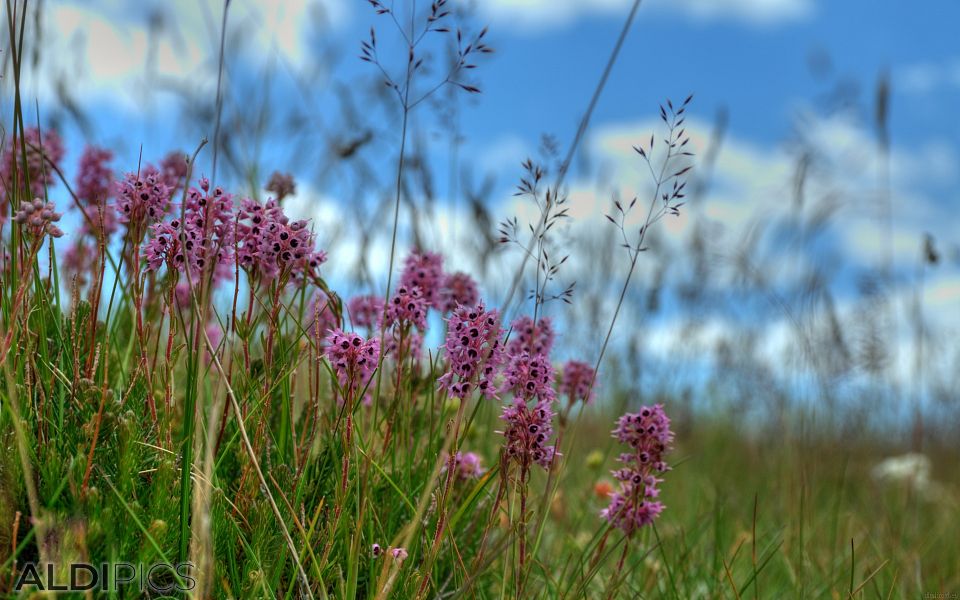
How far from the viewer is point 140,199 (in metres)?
1.91

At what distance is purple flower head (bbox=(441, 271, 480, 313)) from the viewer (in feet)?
8.13

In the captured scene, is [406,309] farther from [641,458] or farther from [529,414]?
[641,458]

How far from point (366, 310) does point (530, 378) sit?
0.88 meters

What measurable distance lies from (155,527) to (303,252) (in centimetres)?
64

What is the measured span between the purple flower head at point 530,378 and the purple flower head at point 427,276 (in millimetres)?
586

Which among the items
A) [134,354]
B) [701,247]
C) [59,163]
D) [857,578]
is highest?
[701,247]

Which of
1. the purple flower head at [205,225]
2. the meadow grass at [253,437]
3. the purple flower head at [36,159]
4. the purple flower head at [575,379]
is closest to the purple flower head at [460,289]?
the meadow grass at [253,437]

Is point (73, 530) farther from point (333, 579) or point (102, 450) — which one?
point (333, 579)

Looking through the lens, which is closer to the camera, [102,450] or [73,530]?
[73,530]

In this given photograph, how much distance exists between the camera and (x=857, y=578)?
3.08 metres

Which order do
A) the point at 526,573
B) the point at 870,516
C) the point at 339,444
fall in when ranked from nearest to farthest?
the point at 526,573 < the point at 339,444 < the point at 870,516

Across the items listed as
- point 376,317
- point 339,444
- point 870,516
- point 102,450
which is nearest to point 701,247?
point 870,516

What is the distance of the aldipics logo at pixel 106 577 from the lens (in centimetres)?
145

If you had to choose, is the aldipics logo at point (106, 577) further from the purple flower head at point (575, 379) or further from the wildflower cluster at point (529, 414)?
the purple flower head at point (575, 379)
